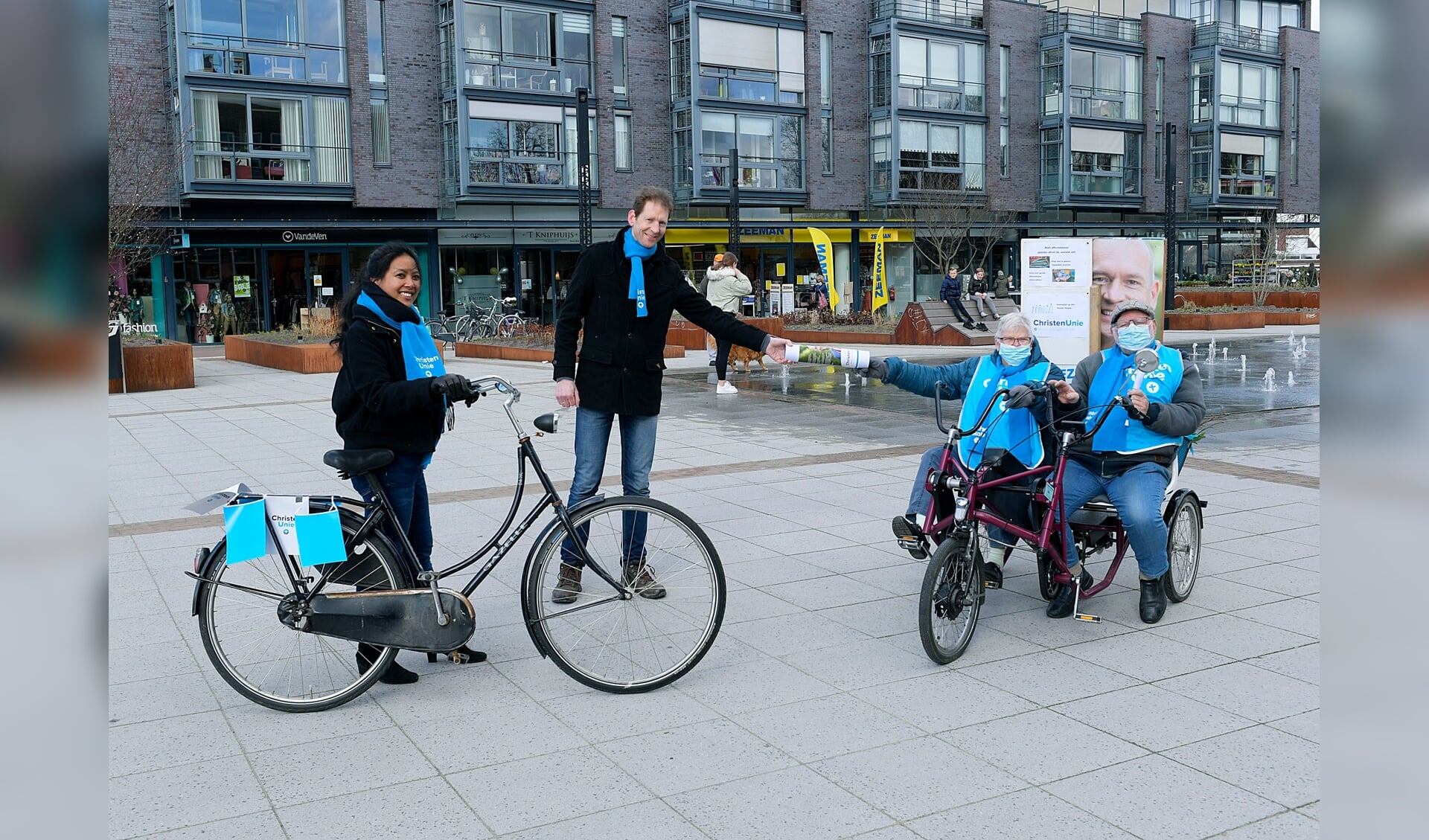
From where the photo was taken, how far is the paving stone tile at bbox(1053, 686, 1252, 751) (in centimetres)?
427

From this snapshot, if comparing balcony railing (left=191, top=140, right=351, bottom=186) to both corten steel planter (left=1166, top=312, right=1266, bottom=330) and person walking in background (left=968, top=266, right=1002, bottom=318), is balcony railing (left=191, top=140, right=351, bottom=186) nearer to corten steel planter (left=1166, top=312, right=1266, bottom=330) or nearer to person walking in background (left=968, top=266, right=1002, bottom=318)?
person walking in background (left=968, top=266, right=1002, bottom=318)

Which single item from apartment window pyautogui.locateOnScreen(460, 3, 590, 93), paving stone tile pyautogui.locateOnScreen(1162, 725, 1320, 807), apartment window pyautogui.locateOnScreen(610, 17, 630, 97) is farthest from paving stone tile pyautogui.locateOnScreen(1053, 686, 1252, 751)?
apartment window pyautogui.locateOnScreen(610, 17, 630, 97)

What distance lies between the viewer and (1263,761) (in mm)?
4031

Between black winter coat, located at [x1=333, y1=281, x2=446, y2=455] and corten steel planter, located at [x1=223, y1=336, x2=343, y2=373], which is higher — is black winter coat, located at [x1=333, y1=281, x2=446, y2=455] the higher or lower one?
the higher one

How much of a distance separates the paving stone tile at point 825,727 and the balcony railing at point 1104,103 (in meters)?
47.7

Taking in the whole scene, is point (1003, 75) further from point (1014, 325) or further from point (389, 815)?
point (389, 815)

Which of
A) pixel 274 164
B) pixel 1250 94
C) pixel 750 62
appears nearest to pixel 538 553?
pixel 274 164

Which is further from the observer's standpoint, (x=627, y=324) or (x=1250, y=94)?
(x=1250, y=94)

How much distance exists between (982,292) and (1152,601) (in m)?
37.2

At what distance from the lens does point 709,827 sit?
359 cm

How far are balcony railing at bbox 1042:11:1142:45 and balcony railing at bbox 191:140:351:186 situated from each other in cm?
2929

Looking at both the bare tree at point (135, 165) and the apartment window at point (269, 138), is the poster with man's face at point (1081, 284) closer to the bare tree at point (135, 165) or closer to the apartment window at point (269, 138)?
the bare tree at point (135, 165)

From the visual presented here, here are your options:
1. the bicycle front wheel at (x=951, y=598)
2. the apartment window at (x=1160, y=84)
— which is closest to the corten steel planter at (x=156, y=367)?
the bicycle front wheel at (x=951, y=598)

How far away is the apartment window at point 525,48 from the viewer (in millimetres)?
36781
